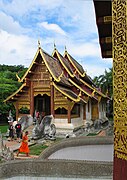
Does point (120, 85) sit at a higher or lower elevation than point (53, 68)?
lower

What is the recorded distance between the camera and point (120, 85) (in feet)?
6.84

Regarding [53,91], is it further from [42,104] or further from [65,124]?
[42,104]

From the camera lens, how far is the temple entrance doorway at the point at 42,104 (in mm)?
20753

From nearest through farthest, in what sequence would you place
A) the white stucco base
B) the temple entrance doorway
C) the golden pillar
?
the golden pillar < the white stucco base < the temple entrance doorway

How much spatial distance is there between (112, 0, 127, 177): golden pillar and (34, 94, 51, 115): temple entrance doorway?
18611 mm

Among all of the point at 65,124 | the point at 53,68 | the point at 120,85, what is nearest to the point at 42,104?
the point at 53,68

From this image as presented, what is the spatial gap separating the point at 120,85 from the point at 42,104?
19.0 meters

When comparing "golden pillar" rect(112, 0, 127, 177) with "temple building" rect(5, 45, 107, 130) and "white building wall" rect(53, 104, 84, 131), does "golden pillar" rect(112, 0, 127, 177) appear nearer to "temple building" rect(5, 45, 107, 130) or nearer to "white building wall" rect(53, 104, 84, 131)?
"temple building" rect(5, 45, 107, 130)

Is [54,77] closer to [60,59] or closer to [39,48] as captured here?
[39,48]

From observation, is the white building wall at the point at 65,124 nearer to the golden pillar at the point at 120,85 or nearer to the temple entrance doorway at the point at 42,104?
the temple entrance doorway at the point at 42,104

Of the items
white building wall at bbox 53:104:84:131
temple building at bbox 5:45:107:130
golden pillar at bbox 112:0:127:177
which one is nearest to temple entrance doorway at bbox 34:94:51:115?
temple building at bbox 5:45:107:130

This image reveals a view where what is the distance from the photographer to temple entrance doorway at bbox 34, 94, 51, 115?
817 inches

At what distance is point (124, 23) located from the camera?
2.04 meters

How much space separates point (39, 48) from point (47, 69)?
1422 mm
